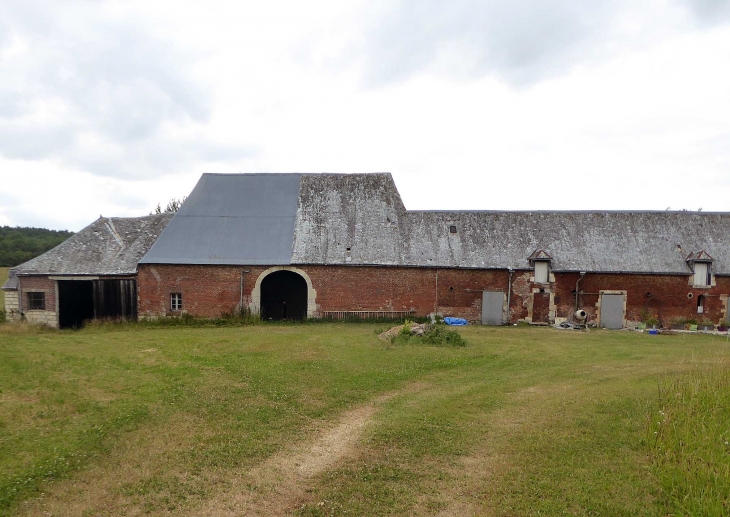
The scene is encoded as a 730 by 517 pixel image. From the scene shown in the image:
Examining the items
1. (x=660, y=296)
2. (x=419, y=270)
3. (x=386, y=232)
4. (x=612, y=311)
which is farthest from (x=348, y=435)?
(x=660, y=296)

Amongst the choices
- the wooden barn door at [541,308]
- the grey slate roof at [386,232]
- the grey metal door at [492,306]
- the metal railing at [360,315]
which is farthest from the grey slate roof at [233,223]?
the wooden barn door at [541,308]

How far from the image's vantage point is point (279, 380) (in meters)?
10.4

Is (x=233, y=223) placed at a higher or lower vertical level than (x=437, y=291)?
higher

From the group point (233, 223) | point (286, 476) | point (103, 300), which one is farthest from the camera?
point (233, 223)

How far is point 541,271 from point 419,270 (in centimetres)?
651

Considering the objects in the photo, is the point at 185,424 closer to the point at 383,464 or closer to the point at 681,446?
the point at 383,464

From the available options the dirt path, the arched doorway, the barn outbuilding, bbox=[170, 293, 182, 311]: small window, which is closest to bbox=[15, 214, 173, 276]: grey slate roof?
the barn outbuilding

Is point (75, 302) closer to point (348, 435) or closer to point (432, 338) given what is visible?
point (432, 338)

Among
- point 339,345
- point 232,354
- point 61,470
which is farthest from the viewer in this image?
point 339,345

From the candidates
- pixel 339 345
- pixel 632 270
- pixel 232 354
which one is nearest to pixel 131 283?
pixel 232 354

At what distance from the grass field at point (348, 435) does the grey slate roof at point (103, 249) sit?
29.9ft

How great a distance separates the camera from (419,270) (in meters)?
21.9

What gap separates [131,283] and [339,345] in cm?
1312

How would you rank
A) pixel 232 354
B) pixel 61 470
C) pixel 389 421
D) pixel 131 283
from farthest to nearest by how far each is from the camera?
pixel 131 283, pixel 232 354, pixel 389 421, pixel 61 470
